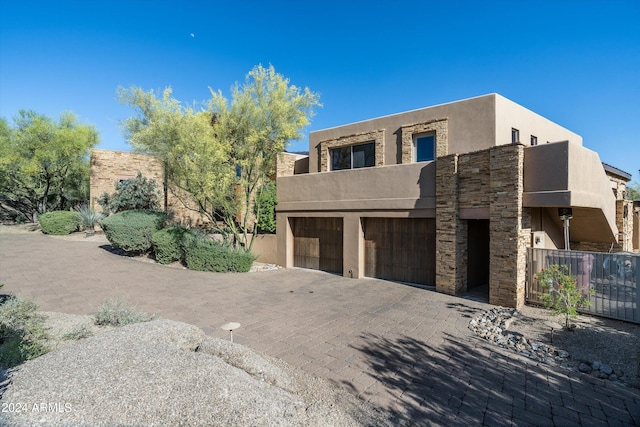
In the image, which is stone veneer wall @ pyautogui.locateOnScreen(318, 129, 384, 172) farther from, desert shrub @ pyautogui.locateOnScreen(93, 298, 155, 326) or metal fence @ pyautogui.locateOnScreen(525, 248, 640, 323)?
desert shrub @ pyautogui.locateOnScreen(93, 298, 155, 326)

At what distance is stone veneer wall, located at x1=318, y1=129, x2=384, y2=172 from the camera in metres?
11.6

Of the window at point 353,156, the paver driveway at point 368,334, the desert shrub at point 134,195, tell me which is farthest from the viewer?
the desert shrub at point 134,195

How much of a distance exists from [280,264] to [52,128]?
1854 centimetres

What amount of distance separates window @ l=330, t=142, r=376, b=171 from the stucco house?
0.15ft

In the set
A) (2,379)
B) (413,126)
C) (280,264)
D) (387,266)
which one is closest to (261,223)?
(280,264)

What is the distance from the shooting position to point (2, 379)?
3.00 metres

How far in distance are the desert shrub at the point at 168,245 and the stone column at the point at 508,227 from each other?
10995mm

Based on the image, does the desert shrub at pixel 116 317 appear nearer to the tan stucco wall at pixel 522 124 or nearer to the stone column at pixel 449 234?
the stone column at pixel 449 234

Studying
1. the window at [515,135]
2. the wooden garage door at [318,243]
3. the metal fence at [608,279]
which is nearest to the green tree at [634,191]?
the window at [515,135]

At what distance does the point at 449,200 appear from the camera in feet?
27.6

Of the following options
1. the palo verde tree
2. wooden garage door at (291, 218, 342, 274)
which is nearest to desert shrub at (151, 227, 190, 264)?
the palo verde tree

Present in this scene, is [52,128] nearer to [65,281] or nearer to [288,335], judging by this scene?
[65,281]

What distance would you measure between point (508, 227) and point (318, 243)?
6.87 m

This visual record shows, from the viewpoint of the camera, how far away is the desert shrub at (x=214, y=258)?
11281mm
